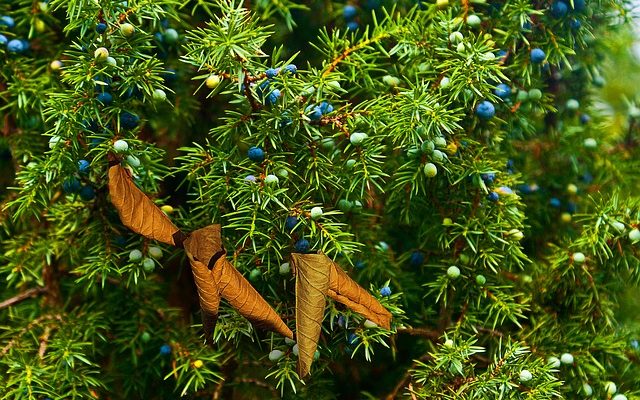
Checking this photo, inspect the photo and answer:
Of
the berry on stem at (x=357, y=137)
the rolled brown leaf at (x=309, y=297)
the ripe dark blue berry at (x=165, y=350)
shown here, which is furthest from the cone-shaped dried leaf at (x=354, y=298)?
the ripe dark blue berry at (x=165, y=350)

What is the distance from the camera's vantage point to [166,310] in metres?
0.80

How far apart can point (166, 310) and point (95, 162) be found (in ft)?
0.70

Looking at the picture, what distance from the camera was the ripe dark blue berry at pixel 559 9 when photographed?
0.75m

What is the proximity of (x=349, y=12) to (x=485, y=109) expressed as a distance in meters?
0.24

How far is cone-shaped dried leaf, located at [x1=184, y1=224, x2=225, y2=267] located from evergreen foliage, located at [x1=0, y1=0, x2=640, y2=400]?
0.02m

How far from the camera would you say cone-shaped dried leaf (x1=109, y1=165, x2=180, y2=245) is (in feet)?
2.05

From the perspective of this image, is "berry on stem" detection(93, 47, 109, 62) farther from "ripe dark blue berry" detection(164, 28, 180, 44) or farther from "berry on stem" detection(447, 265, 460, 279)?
"berry on stem" detection(447, 265, 460, 279)

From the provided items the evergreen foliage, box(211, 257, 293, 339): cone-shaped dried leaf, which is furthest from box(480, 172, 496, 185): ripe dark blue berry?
box(211, 257, 293, 339): cone-shaped dried leaf

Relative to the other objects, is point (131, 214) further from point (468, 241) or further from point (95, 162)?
point (468, 241)

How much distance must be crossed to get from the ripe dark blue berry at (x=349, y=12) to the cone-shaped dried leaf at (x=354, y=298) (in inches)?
14.1

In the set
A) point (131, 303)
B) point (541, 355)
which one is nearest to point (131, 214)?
point (131, 303)

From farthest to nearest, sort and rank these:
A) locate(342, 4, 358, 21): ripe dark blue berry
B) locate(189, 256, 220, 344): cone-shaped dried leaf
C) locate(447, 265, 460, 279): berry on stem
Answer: locate(342, 4, 358, 21): ripe dark blue berry < locate(447, 265, 460, 279): berry on stem < locate(189, 256, 220, 344): cone-shaped dried leaf

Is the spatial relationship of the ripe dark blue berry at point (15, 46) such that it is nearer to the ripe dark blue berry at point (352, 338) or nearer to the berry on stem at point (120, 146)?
the berry on stem at point (120, 146)

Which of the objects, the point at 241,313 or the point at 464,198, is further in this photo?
the point at 464,198
